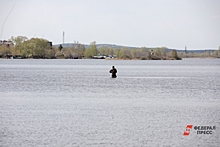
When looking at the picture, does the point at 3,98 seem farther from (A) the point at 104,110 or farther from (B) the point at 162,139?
(B) the point at 162,139

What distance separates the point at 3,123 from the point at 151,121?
6656 millimetres

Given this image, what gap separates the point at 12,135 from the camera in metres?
19.7

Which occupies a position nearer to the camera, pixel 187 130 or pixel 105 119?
pixel 187 130
